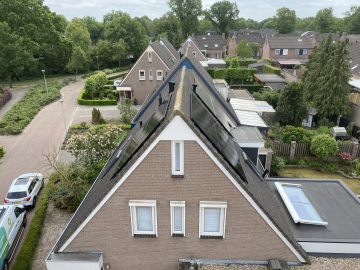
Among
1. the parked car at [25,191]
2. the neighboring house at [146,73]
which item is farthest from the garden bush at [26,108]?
the parked car at [25,191]

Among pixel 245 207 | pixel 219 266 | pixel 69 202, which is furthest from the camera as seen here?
pixel 69 202

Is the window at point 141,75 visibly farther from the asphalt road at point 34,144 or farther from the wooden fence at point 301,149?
the wooden fence at point 301,149

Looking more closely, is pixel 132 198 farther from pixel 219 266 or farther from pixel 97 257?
pixel 219 266

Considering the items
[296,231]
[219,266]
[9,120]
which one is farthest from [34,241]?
[9,120]

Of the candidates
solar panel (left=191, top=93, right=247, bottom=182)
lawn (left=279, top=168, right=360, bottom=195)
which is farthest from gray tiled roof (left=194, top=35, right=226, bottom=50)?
solar panel (left=191, top=93, right=247, bottom=182)

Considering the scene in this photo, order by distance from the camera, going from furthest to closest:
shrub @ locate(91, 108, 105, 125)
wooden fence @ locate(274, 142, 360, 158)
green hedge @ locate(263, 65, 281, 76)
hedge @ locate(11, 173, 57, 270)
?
green hedge @ locate(263, 65, 281, 76), shrub @ locate(91, 108, 105, 125), wooden fence @ locate(274, 142, 360, 158), hedge @ locate(11, 173, 57, 270)

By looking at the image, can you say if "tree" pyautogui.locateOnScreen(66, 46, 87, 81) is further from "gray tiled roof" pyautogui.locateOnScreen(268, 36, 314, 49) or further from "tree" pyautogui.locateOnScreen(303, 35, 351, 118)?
"gray tiled roof" pyautogui.locateOnScreen(268, 36, 314, 49)
